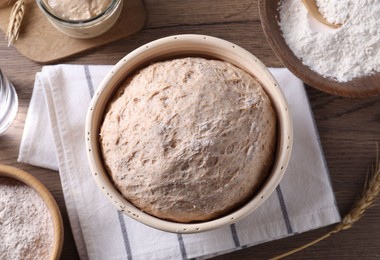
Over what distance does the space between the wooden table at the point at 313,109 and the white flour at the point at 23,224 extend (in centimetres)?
8

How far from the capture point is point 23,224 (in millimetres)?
1031

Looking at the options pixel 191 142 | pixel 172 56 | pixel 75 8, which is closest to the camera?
pixel 191 142

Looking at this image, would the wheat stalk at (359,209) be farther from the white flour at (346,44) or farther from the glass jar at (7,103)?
the glass jar at (7,103)

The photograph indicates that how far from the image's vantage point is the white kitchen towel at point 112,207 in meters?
1.06

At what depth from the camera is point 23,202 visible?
1.04m

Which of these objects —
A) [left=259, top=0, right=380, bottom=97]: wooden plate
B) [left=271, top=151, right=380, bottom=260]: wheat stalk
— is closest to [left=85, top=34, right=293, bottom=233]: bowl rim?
[left=259, top=0, right=380, bottom=97]: wooden plate

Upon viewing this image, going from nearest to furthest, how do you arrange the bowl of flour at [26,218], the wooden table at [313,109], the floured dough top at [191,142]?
the floured dough top at [191,142] → the bowl of flour at [26,218] → the wooden table at [313,109]

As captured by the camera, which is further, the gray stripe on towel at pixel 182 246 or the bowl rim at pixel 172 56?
the gray stripe on towel at pixel 182 246

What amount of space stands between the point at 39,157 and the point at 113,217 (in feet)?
0.61

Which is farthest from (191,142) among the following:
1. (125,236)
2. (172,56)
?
(125,236)

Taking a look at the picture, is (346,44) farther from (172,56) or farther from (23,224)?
(23,224)

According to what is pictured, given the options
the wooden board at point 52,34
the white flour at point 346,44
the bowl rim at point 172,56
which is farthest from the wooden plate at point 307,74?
the wooden board at point 52,34

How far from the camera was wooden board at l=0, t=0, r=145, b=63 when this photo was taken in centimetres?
114

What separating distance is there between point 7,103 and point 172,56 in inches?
13.5
